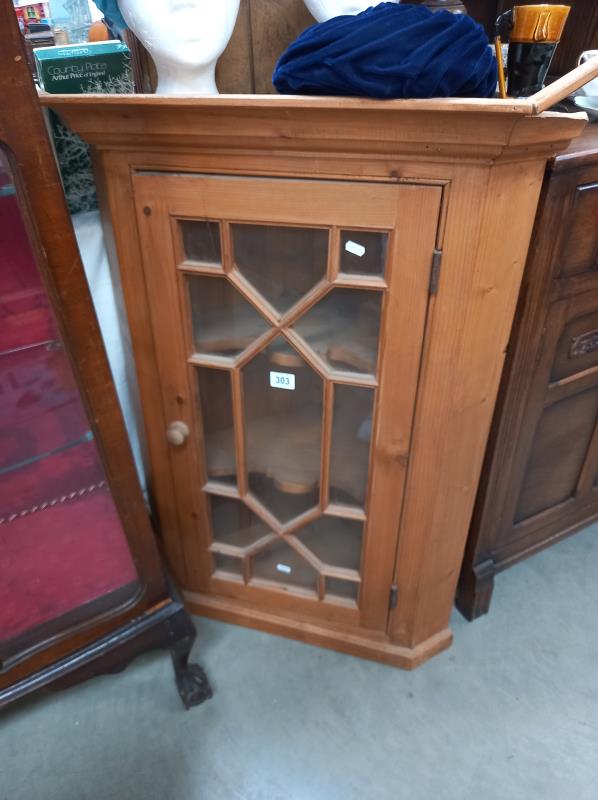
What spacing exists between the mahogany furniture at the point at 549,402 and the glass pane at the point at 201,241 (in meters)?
0.53

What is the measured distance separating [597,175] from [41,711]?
1542 mm

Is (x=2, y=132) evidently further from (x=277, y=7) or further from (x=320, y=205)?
(x=277, y=7)

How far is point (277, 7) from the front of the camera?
98 centimetres

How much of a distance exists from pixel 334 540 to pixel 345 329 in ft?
1.67

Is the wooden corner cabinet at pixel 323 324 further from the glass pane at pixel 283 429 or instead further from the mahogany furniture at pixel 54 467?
the mahogany furniture at pixel 54 467

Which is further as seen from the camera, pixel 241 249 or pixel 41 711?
pixel 41 711

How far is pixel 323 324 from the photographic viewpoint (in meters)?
0.96

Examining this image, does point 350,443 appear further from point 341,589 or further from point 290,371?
point 341,589

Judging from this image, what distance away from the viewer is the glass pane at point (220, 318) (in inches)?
38.4

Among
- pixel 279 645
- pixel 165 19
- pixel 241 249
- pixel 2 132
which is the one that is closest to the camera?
pixel 2 132

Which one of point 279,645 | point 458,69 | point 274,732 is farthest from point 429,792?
point 458,69

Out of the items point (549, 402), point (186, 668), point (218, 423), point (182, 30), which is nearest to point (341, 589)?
point (186, 668)

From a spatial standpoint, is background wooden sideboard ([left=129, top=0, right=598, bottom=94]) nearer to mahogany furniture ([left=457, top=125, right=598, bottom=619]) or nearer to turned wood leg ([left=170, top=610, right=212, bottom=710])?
mahogany furniture ([left=457, top=125, right=598, bottom=619])

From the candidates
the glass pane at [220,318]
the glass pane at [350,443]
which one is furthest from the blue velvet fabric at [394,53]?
the glass pane at [350,443]
